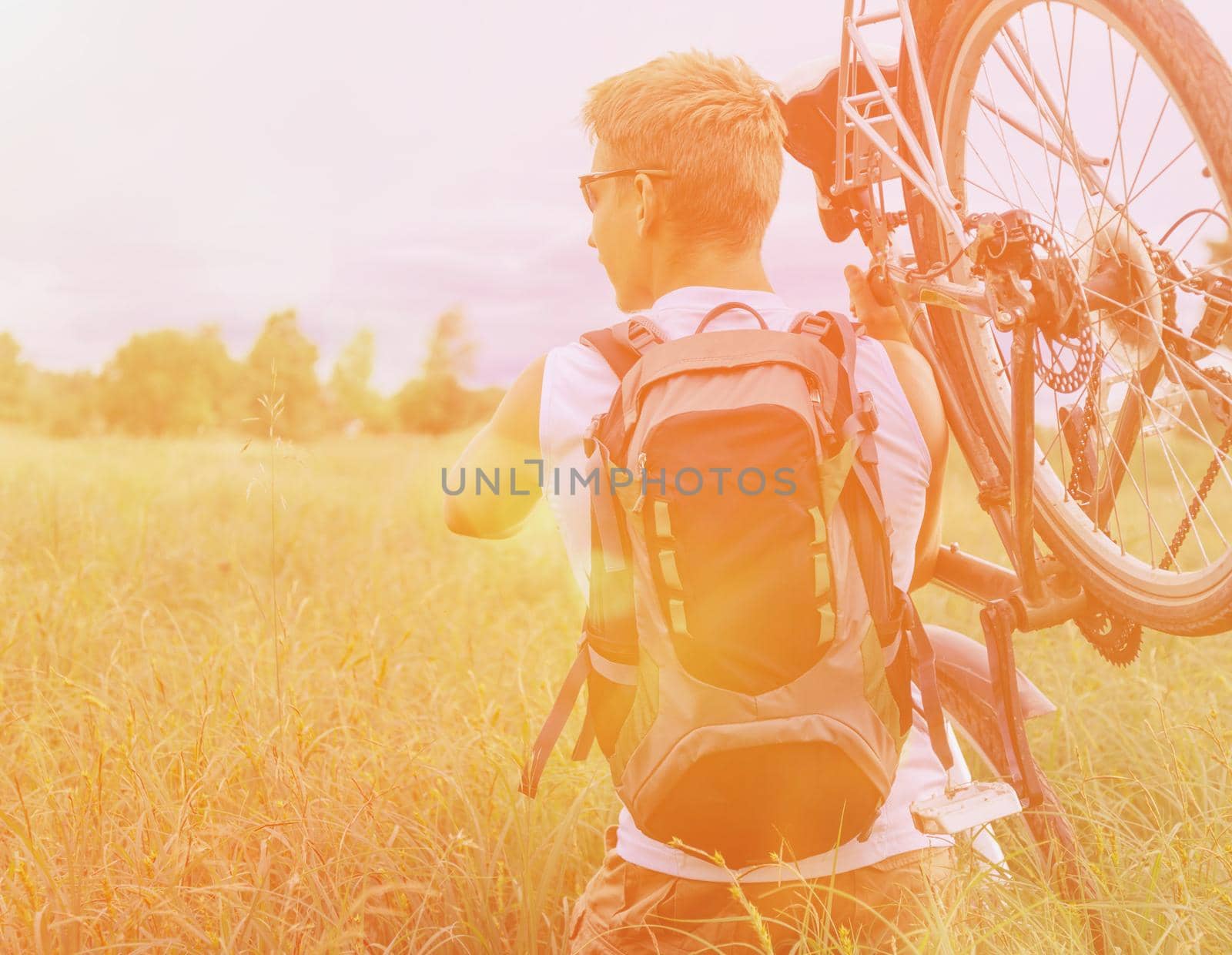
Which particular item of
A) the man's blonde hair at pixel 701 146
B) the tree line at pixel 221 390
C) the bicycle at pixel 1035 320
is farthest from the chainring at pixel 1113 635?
the tree line at pixel 221 390

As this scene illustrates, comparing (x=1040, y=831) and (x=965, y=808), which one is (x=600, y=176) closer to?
(x=965, y=808)

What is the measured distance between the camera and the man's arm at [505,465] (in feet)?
5.40

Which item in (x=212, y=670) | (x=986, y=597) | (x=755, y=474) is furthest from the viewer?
(x=212, y=670)

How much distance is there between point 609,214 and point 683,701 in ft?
2.91

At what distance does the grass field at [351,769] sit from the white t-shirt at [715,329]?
0.59 feet

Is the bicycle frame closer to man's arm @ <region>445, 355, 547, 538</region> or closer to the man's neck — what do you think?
the man's neck

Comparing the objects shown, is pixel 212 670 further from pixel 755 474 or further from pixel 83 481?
pixel 83 481

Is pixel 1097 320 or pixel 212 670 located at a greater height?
pixel 1097 320

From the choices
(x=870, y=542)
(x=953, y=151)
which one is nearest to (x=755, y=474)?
(x=870, y=542)

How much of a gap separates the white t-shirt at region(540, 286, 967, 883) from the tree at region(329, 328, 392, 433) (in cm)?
4022

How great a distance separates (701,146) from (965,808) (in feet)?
3.85

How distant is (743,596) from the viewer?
4.56ft

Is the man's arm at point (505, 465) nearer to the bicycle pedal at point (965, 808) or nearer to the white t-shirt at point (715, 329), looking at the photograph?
the white t-shirt at point (715, 329)

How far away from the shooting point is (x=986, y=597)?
1.95 meters
